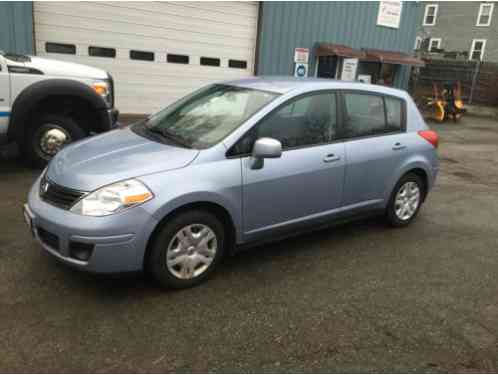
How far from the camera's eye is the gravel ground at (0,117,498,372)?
2.65 metres

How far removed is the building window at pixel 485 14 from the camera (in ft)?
96.2

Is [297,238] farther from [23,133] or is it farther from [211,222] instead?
[23,133]

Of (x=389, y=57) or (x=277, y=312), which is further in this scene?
(x=389, y=57)

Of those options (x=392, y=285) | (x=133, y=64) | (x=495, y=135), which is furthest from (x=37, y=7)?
(x=495, y=135)

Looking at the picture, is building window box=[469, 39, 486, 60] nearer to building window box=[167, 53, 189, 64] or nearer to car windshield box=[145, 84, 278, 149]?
building window box=[167, 53, 189, 64]

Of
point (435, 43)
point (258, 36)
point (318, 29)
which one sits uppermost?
point (435, 43)

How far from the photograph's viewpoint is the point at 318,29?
527 inches

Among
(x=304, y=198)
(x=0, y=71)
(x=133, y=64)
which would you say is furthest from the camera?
(x=133, y=64)

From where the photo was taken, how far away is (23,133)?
5.88 m

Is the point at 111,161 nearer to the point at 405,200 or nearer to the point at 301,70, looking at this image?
the point at 405,200

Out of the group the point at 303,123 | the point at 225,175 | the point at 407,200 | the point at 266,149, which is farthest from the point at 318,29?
the point at 225,175

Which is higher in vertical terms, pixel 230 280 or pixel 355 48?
pixel 355 48

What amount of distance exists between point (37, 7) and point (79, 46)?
1.08 meters

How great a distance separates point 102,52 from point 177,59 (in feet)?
6.18
